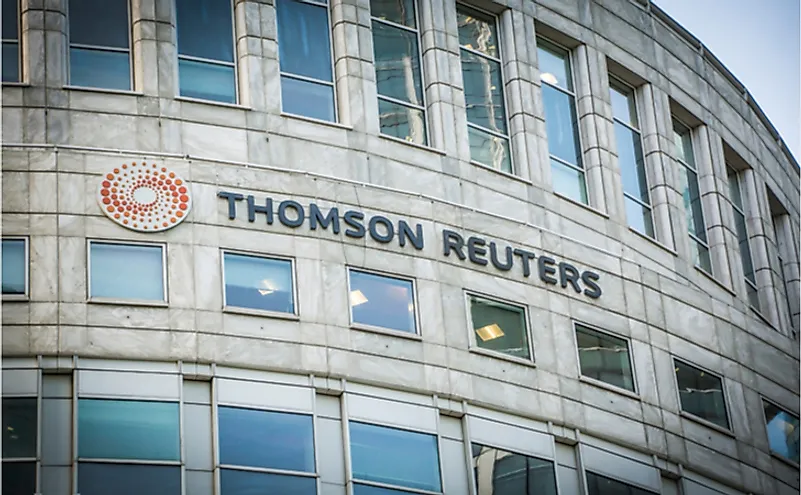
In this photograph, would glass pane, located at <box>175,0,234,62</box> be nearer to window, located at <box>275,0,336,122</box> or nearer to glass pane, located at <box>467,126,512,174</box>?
window, located at <box>275,0,336,122</box>

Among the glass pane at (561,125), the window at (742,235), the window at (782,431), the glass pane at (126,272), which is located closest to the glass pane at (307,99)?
the glass pane at (126,272)

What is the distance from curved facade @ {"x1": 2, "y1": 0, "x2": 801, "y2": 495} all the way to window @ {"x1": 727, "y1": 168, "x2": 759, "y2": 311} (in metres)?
2.70

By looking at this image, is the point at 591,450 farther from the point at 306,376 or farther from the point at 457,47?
the point at 457,47

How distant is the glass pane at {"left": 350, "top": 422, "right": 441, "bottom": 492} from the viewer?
126 ft

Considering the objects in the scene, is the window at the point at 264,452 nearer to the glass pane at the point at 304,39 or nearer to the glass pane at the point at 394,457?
the glass pane at the point at 394,457

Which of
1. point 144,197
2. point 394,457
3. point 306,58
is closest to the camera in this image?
point 394,457

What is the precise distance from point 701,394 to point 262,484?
1365cm

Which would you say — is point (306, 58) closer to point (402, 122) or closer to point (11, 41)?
point (402, 122)

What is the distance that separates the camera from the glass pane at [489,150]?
44969 millimetres

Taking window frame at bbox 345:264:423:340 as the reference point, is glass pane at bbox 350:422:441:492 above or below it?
below

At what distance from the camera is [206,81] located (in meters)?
42.1

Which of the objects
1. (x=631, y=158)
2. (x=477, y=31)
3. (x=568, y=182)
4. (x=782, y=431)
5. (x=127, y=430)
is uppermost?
(x=477, y=31)

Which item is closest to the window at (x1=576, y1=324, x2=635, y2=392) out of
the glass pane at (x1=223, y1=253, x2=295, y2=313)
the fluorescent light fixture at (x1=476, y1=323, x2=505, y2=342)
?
the fluorescent light fixture at (x1=476, y1=323, x2=505, y2=342)

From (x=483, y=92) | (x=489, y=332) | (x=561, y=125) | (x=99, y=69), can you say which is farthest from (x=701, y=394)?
(x=99, y=69)
